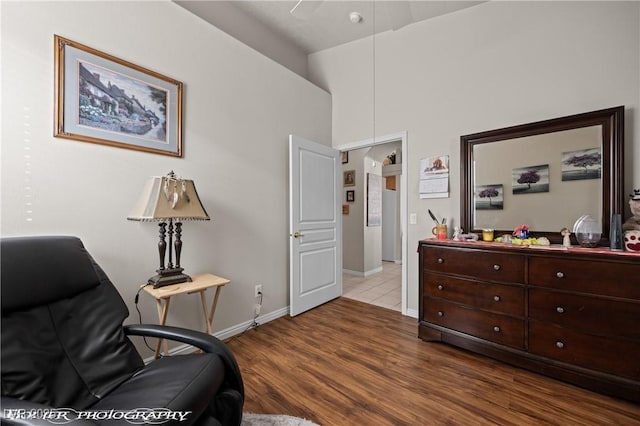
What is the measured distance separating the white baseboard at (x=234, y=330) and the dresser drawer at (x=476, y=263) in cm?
165

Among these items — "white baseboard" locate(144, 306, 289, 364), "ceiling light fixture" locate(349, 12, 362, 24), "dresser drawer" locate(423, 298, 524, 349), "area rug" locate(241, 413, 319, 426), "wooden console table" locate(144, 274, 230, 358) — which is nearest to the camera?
"area rug" locate(241, 413, 319, 426)

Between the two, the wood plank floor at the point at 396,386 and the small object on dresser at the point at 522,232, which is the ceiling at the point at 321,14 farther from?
the wood plank floor at the point at 396,386

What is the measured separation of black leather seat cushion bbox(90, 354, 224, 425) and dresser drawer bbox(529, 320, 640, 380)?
211 centimetres

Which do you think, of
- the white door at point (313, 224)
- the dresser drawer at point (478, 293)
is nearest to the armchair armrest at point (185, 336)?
the white door at point (313, 224)

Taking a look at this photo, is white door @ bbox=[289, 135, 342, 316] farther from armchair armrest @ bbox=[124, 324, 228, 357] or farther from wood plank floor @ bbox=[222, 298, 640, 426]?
armchair armrest @ bbox=[124, 324, 228, 357]

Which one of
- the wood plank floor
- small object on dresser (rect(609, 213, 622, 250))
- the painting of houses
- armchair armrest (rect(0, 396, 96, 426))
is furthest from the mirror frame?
armchair armrest (rect(0, 396, 96, 426))

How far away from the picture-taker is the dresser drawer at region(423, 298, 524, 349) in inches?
77.6

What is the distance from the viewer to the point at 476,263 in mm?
2148

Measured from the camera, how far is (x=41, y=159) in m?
1.57

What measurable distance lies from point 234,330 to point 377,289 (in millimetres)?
2280

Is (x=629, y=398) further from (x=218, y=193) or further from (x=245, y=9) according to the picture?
(x=245, y=9)

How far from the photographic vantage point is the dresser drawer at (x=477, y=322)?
197 centimetres

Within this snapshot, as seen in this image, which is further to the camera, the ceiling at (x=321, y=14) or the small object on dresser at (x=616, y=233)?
the ceiling at (x=321, y=14)

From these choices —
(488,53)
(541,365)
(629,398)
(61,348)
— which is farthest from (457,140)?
(61,348)
